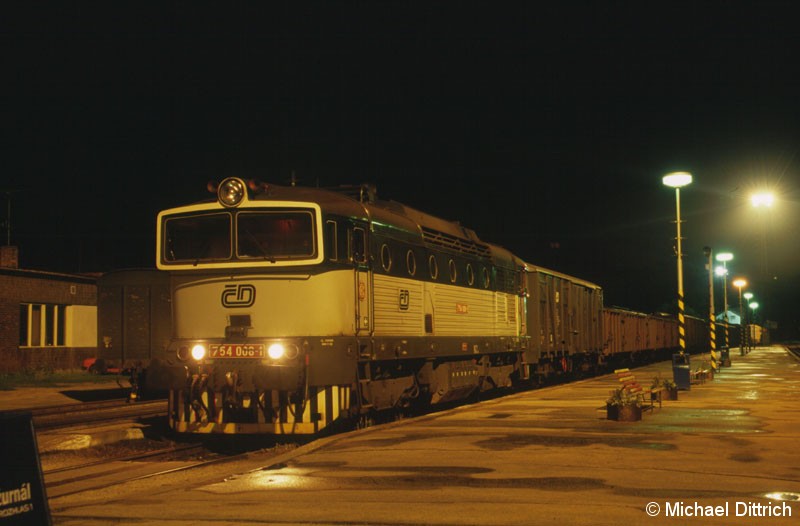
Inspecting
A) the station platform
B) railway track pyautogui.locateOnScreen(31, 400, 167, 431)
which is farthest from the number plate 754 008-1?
the station platform

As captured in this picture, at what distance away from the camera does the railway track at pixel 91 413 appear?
18.7 metres

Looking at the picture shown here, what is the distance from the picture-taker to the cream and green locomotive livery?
531 inches

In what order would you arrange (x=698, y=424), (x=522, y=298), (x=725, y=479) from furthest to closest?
(x=522, y=298) → (x=698, y=424) → (x=725, y=479)

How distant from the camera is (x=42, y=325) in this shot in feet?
119

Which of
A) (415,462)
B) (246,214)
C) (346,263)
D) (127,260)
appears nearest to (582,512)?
(415,462)

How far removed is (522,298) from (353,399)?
1109 centimetres

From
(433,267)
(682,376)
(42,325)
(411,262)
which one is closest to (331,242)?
(411,262)

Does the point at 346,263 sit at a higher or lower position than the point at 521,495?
higher

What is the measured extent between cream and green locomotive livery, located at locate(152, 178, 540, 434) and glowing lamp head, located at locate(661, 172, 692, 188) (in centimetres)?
1489

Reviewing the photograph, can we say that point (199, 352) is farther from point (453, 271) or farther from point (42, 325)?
point (42, 325)

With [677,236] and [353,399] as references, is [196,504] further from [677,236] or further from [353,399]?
[677,236]

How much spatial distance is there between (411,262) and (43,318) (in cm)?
2473

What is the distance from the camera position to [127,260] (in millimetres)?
54375

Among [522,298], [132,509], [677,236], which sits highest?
[677,236]
